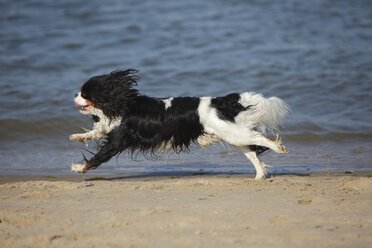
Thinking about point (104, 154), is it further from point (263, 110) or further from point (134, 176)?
point (263, 110)

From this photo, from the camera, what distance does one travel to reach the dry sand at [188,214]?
3.13 meters

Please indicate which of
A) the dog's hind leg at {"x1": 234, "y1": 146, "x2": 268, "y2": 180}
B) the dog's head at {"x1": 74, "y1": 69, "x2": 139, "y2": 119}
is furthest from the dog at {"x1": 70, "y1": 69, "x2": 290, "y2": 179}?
the dog's hind leg at {"x1": 234, "y1": 146, "x2": 268, "y2": 180}

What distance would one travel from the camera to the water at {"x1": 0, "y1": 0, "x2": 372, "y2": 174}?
7090 millimetres

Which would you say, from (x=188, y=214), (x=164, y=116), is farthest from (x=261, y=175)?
(x=188, y=214)

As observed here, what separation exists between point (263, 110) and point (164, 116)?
106cm

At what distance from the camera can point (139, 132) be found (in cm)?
528

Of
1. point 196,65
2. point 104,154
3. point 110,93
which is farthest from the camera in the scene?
point 196,65

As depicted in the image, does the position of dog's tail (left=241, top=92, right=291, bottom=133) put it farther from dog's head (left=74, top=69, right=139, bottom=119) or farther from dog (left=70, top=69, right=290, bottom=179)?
dog's head (left=74, top=69, right=139, bottom=119)

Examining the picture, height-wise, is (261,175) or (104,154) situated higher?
(104,154)

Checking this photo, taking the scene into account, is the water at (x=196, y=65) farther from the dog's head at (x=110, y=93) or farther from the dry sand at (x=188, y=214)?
the dry sand at (x=188, y=214)

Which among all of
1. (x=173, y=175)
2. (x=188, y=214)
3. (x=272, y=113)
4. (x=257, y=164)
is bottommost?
(x=173, y=175)

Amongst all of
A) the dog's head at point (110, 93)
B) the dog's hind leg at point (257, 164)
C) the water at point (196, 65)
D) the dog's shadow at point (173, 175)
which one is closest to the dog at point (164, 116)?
the dog's head at point (110, 93)

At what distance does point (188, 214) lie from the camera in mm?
3621

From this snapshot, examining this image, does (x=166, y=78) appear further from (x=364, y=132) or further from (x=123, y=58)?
(x=364, y=132)
